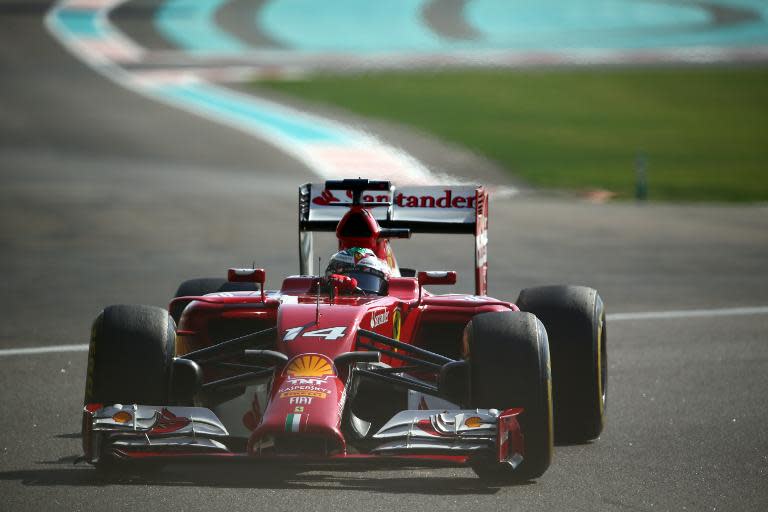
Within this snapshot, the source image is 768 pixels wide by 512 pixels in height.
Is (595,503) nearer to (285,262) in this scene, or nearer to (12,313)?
(12,313)

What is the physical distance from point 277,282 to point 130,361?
845 cm

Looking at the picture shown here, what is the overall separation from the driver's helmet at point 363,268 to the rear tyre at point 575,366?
3.52ft

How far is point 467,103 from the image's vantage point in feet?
141

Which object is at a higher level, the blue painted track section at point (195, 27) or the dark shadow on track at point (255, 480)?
the blue painted track section at point (195, 27)

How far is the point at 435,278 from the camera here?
991cm

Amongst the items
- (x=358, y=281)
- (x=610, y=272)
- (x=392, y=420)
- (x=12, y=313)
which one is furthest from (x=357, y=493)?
(x=610, y=272)

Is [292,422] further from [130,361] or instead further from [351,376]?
[130,361]

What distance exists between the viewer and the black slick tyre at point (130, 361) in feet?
27.2

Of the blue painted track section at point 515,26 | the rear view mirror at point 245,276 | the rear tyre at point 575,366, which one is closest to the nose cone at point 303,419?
the rear view mirror at point 245,276

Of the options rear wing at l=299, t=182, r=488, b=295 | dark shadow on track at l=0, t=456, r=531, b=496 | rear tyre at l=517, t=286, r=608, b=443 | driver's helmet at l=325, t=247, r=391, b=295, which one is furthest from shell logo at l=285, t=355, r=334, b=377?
rear wing at l=299, t=182, r=488, b=295

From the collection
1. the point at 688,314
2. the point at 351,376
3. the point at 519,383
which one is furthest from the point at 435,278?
the point at 688,314

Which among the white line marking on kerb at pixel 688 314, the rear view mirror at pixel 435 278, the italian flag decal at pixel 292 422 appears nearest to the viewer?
the italian flag decal at pixel 292 422

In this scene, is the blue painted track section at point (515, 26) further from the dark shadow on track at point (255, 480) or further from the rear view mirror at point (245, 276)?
the dark shadow on track at point (255, 480)

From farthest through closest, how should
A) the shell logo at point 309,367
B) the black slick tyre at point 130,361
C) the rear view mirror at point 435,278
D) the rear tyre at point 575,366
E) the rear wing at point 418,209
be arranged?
1. the rear wing at point 418,209
2. the rear view mirror at point 435,278
3. the rear tyre at point 575,366
4. the black slick tyre at point 130,361
5. the shell logo at point 309,367
